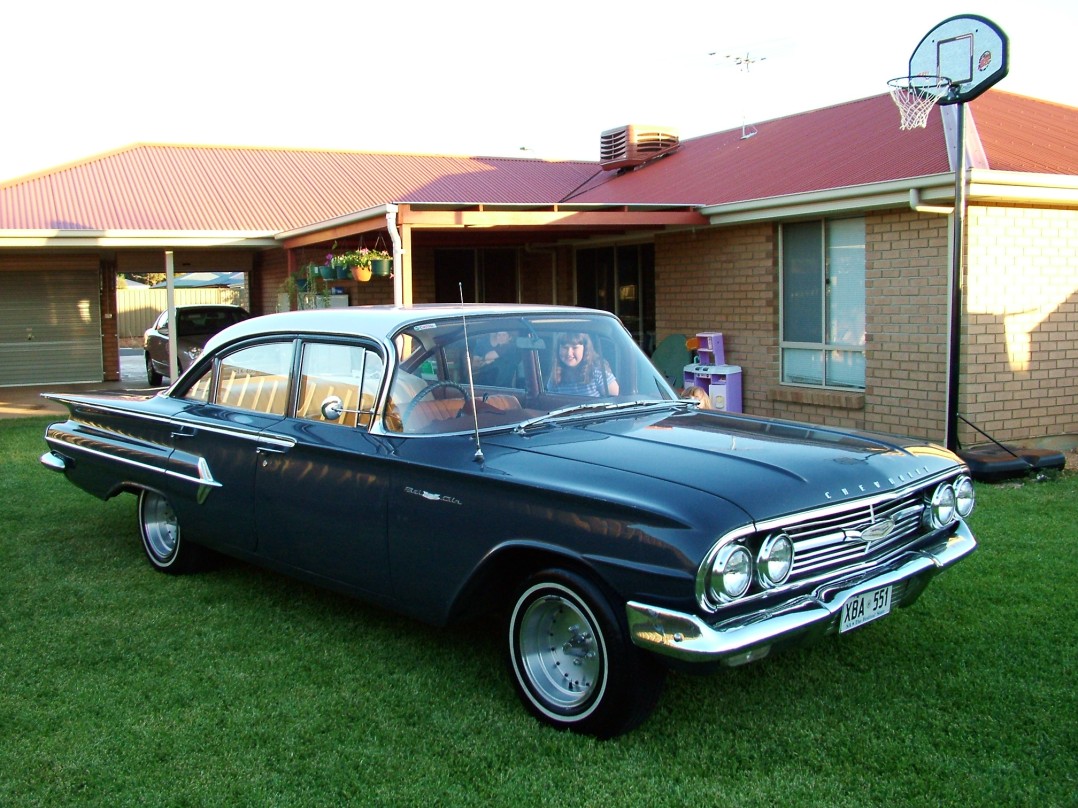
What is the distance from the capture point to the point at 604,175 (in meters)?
18.0

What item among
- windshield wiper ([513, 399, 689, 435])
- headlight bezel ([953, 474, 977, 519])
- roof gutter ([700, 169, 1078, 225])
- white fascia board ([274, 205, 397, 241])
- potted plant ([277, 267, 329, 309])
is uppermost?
white fascia board ([274, 205, 397, 241])

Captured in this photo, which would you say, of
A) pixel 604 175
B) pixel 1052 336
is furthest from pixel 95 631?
pixel 604 175

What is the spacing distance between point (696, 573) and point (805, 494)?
2.04 feet

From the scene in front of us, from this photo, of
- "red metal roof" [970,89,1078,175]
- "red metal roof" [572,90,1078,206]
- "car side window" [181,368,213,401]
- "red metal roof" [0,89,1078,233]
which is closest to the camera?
"car side window" [181,368,213,401]

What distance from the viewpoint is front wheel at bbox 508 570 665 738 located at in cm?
373

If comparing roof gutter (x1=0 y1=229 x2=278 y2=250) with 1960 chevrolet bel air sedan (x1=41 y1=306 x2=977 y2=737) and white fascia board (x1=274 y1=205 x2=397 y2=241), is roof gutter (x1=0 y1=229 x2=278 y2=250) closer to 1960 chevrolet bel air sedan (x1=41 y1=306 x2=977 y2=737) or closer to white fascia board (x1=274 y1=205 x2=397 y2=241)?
white fascia board (x1=274 y1=205 x2=397 y2=241)

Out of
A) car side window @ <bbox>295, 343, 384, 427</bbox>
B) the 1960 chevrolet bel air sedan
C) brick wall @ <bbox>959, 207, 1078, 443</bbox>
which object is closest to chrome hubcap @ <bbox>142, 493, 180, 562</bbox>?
the 1960 chevrolet bel air sedan

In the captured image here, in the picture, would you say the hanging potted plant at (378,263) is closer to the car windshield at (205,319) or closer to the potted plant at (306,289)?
the potted plant at (306,289)

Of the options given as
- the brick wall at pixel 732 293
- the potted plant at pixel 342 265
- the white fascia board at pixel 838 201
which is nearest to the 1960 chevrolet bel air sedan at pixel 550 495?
the white fascia board at pixel 838 201

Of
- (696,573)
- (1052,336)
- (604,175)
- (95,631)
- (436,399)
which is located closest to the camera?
(696,573)

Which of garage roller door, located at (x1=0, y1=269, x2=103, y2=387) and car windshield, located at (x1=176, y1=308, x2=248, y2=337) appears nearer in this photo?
car windshield, located at (x1=176, y1=308, x2=248, y2=337)

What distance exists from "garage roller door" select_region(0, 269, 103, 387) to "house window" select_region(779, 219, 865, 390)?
48.5ft

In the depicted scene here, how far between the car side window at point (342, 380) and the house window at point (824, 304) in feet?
22.6

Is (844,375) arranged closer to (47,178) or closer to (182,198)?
(182,198)
